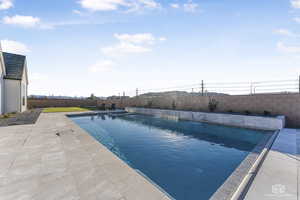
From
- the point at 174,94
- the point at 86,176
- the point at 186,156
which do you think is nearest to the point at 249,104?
the point at 174,94

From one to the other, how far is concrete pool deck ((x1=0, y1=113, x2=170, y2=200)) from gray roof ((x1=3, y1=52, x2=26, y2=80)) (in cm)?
1007

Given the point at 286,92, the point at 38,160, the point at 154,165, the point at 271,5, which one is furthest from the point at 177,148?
the point at 286,92

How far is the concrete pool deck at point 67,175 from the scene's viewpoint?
2.02 meters

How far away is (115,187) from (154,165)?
181cm

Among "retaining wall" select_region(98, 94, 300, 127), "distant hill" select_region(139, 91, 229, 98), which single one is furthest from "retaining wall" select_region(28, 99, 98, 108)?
"retaining wall" select_region(98, 94, 300, 127)

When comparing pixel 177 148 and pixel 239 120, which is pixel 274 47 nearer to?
pixel 239 120

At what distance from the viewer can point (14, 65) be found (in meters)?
12.0

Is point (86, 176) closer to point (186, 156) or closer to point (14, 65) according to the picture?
point (186, 156)

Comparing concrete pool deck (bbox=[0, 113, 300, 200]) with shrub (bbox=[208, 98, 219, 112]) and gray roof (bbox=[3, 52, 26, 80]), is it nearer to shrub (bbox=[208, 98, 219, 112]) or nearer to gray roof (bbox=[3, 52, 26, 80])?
shrub (bbox=[208, 98, 219, 112])

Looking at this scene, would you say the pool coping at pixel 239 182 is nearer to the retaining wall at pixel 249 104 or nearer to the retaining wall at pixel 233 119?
the retaining wall at pixel 233 119

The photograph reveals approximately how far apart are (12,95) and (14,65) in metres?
2.84

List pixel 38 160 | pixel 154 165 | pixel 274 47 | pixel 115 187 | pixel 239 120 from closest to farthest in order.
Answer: pixel 115 187, pixel 38 160, pixel 154 165, pixel 274 47, pixel 239 120

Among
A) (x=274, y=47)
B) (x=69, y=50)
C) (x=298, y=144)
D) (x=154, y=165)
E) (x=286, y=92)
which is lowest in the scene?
(x=154, y=165)

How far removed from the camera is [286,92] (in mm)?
8008
